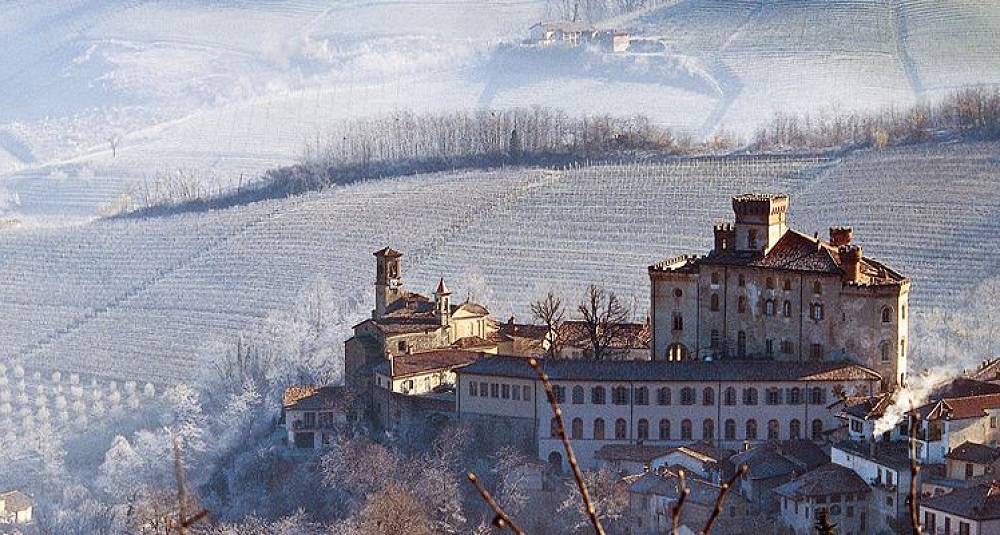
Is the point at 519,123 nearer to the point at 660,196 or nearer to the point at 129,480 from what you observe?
the point at 660,196

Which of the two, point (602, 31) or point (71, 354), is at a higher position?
point (602, 31)

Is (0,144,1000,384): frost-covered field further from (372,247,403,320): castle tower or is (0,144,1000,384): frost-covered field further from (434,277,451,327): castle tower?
(434,277,451,327): castle tower

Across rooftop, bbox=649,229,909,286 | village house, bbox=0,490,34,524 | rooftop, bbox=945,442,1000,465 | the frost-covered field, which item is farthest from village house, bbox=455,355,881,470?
village house, bbox=0,490,34,524

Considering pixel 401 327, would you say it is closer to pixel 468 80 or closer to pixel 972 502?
pixel 972 502

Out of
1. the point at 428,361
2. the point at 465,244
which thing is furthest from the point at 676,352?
the point at 465,244

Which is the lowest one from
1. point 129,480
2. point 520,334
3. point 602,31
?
point 129,480

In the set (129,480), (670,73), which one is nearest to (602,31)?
(670,73)
